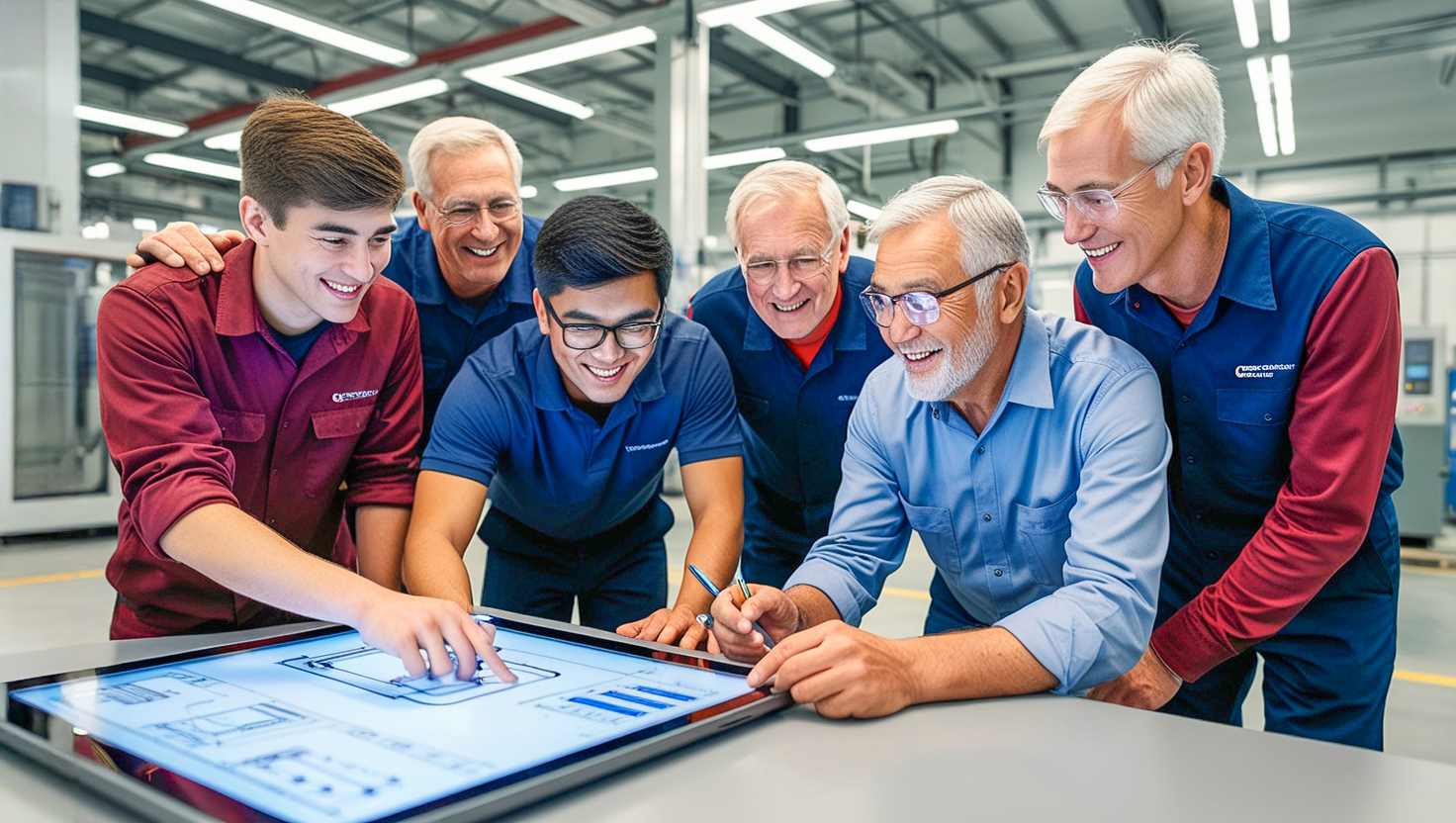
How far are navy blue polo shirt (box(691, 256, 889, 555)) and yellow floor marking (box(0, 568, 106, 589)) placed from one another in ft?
14.4

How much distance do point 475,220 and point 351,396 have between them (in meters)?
0.74

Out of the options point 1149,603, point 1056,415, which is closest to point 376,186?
point 1056,415

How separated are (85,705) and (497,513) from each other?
4.04 feet

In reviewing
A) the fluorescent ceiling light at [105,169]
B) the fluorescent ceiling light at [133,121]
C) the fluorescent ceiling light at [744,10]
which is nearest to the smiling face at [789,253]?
the fluorescent ceiling light at [744,10]

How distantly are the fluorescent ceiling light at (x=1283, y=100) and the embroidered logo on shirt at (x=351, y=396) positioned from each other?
7.97 m

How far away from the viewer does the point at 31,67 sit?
18.9ft

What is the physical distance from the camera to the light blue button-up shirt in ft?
4.22

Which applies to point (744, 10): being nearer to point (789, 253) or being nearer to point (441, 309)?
point (441, 309)

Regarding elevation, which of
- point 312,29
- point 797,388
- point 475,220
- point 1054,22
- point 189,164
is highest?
point 1054,22

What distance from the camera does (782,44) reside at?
672 centimetres

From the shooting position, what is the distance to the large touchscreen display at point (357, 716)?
764 mm

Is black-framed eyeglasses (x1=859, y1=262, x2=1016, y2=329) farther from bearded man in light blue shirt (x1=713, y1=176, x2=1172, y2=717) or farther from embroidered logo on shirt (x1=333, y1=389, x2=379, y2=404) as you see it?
embroidered logo on shirt (x1=333, y1=389, x2=379, y2=404)

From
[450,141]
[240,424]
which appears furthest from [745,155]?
[240,424]

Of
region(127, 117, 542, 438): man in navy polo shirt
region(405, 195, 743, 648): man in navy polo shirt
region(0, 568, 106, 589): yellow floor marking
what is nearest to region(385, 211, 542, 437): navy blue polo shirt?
region(127, 117, 542, 438): man in navy polo shirt
